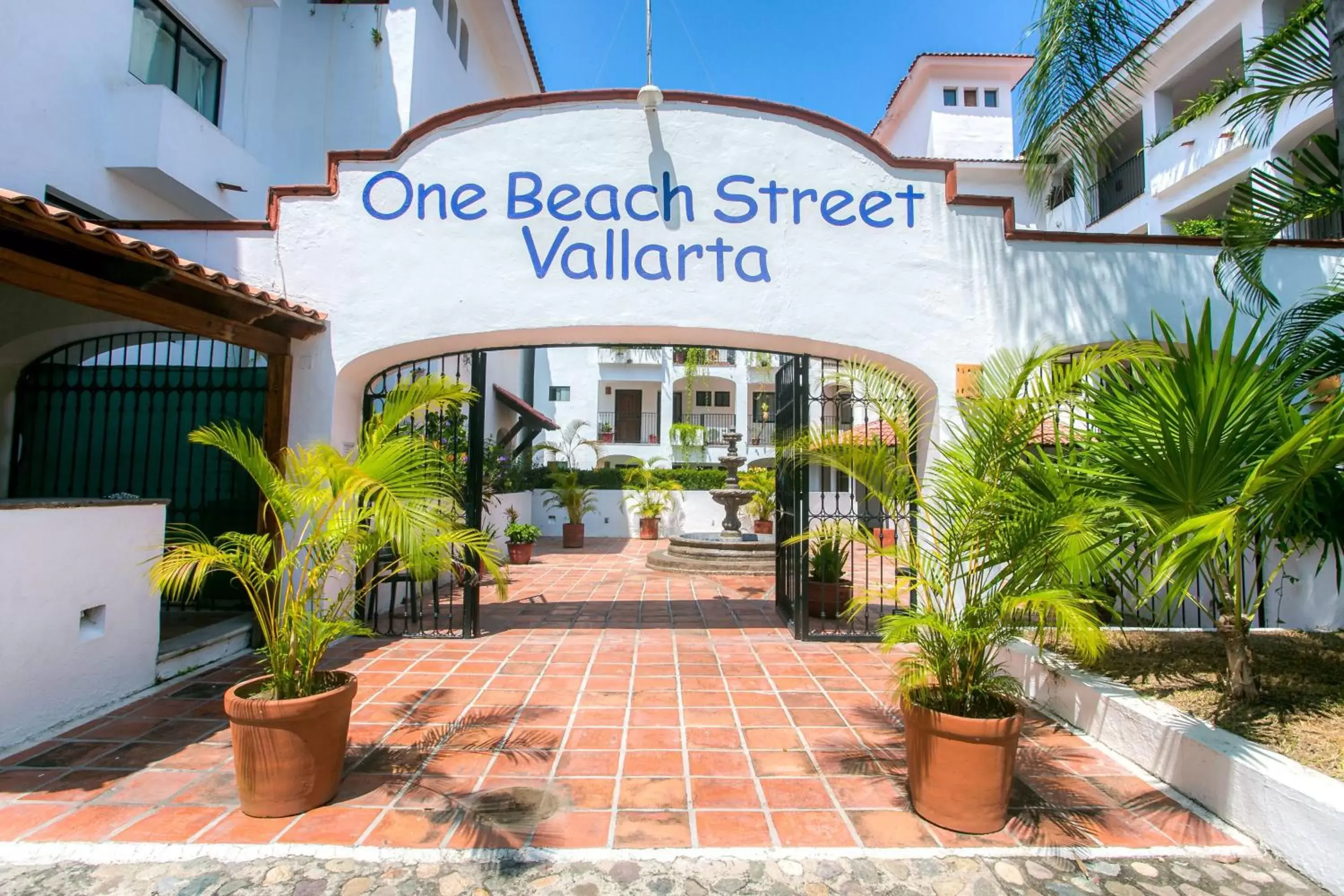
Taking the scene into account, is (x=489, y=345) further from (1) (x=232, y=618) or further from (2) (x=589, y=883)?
(2) (x=589, y=883)

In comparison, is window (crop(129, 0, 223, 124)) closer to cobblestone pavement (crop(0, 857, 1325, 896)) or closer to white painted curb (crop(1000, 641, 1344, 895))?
cobblestone pavement (crop(0, 857, 1325, 896))

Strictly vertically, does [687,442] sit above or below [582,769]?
above

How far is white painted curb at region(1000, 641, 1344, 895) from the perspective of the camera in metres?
2.75

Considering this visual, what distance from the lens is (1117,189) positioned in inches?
646

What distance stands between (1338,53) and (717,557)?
9426 millimetres

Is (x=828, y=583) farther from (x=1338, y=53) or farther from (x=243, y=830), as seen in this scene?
(x=243, y=830)

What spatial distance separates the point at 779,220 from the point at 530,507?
11.8 m

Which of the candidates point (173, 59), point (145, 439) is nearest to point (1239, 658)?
point (145, 439)

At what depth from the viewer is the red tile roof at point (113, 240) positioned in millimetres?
3357

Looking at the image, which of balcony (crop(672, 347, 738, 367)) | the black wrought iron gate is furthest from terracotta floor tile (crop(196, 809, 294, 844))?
balcony (crop(672, 347, 738, 367))

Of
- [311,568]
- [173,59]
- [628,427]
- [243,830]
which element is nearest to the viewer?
[243,830]

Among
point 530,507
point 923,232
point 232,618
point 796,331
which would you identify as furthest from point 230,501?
point 530,507

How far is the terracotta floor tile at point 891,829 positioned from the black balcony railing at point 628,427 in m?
24.2

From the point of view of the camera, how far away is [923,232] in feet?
20.4
